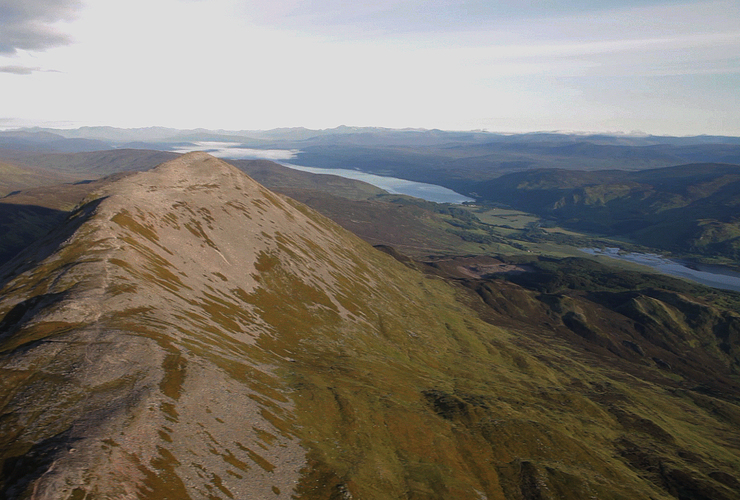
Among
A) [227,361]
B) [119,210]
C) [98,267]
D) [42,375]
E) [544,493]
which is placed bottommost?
[544,493]

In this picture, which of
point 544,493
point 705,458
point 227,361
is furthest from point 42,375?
point 705,458

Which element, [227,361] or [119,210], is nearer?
[227,361]

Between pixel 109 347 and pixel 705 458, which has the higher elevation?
pixel 109 347

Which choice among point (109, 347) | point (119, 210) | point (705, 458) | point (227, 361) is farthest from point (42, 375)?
point (705, 458)

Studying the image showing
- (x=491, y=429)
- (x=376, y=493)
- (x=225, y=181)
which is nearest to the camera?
(x=376, y=493)

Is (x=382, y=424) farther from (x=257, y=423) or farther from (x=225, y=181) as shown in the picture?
(x=225, y=181)

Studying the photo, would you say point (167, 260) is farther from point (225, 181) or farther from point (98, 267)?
point (225, 181)

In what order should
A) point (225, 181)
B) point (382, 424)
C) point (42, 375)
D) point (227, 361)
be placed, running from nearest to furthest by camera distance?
1. point (42, 375)
2. point (227, 361)
3. point (382, 424)
4. point (225, 181)
